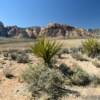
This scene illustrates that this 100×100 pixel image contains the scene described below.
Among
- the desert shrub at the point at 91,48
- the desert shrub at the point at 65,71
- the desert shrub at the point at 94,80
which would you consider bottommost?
the desert shrub at the point at 94,80

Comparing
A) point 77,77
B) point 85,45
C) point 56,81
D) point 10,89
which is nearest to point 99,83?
point 77,77

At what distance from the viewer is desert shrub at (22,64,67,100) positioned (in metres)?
9.53

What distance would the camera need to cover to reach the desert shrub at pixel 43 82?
953 centimetres

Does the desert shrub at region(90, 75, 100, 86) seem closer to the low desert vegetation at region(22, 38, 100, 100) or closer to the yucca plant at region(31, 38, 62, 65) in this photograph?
the low desert vegetation at region(22, 38, 100, 100)

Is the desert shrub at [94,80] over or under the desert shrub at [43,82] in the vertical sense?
under

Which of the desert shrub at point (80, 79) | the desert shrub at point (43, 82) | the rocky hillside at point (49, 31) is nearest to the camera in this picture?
the desert shrub at point (43, 82)

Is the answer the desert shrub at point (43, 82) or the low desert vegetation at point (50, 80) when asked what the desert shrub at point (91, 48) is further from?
the desert shrub at point (43, 82)

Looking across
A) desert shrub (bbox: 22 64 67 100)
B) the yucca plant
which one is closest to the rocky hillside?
the yucca plant

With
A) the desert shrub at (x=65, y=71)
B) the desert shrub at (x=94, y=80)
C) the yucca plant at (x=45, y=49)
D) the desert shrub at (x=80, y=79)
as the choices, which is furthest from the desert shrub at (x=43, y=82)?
the yucca plant at (x=45, y=49)

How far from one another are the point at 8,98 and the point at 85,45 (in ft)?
45.9

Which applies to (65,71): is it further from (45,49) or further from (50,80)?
(50,80)

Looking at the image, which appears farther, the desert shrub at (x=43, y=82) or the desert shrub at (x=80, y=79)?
the desert shrub at (x=80, y=79)

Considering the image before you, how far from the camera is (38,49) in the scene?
14.5 m

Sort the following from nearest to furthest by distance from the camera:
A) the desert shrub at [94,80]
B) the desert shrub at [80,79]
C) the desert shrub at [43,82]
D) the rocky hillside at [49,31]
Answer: the desert shrub at [43,82] → the desert shrub at [94,80] → the desert shrub at [80,79] → the rocky hillside at [49,31]
